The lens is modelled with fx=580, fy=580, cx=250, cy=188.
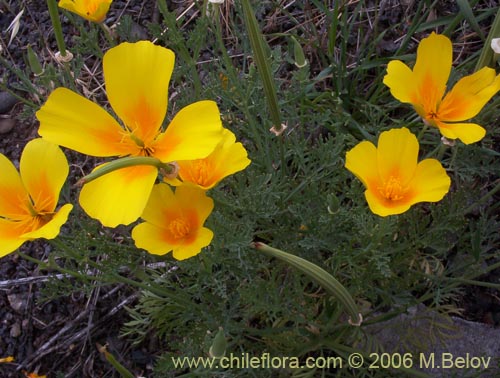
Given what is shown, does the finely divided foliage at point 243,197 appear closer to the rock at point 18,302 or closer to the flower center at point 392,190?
the flower center at point 392,190

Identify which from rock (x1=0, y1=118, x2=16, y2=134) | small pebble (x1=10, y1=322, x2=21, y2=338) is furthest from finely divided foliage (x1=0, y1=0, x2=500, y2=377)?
rock (x1=0, y1=118, x2=16, y2=134)

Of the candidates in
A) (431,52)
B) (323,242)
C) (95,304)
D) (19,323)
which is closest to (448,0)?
(431,52)

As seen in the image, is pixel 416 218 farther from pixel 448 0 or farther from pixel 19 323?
pixel 19 323

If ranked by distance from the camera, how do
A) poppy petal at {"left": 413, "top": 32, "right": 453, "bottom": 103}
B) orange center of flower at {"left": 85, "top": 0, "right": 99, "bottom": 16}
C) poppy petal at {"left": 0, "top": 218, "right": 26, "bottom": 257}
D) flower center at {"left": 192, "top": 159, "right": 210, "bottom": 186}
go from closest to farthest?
poppy petal at {"left": 0, "top": 218, "right": 26, "bottom": 257} < flower center at {"left": 192, "top": 159, "right": 210, "bottom": 186} < poppy petal at {"left": 413, "top": 32, "right": 453, "bottom": 103} < orange center of flower at {"left": 85, "top": 0, "right": 99, "bottom": 16}

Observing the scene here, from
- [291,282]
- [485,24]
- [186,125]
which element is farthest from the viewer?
[485,24]

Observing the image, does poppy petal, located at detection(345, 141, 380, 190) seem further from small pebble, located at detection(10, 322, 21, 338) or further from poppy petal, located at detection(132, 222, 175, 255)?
small pebble, located at detection(10, 322, 21, 338)

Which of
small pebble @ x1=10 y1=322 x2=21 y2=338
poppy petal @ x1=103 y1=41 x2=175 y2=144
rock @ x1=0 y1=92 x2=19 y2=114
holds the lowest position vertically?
small pebble @ x1=10 y1=322 x2=21 y2=338

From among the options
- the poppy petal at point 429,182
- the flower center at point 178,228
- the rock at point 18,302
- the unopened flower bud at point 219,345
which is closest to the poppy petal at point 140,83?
the flower center at point 178,228
